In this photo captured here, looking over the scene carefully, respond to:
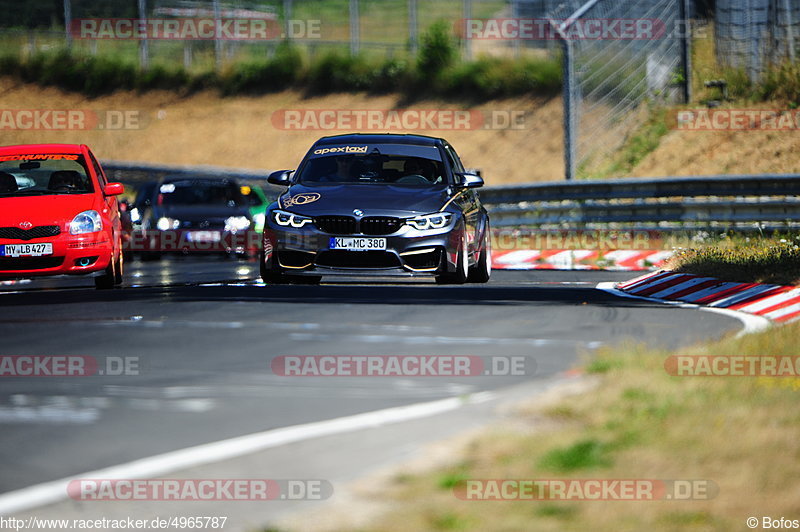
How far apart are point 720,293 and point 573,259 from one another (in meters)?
7.06

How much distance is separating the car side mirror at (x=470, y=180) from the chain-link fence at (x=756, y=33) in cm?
2113

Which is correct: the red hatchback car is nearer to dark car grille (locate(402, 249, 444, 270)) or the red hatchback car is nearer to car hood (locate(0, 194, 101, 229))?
car hood (locate(0, 194, 101, 229))

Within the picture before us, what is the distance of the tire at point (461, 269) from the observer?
46.9 feet

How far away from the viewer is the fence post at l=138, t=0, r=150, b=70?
58.2 meters

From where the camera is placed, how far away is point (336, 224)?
1395cm

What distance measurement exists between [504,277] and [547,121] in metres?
30.3

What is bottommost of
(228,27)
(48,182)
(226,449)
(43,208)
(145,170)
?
(226,449)

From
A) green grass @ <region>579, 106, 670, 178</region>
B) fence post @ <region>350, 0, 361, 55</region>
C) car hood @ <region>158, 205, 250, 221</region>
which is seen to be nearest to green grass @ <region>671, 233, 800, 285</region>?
car hood @ <region>158, 205, 250, 221</region>

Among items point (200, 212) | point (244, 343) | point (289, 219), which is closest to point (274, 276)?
point (289, 219)

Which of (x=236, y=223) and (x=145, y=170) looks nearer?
(x=236, y=223)

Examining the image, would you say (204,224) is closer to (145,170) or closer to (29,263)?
(29,263)

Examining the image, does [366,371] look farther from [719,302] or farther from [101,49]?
[101,49]

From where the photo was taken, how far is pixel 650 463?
19.5 feet

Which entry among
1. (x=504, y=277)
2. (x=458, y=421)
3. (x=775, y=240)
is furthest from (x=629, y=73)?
(x=458, y=421)
